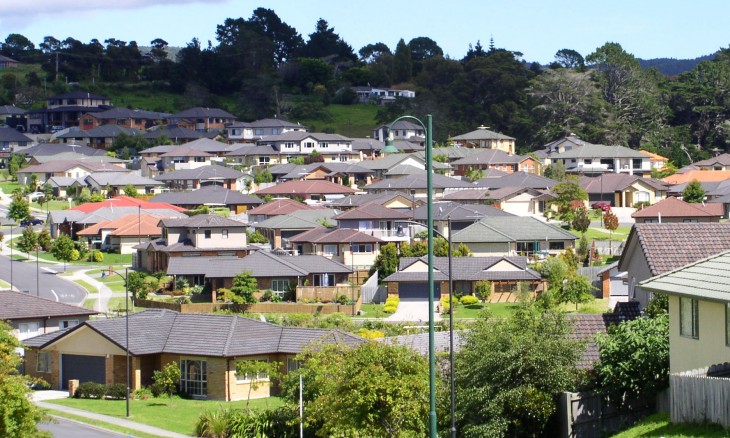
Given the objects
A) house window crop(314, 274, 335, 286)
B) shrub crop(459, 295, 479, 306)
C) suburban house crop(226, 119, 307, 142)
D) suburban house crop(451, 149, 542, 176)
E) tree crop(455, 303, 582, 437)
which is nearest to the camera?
tree crop(455, 303, 582, 437)

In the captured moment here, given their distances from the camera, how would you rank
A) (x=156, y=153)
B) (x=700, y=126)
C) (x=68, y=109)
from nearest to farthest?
(x=156, y=153)
(x=700, y=126)
(x=68, y=109)

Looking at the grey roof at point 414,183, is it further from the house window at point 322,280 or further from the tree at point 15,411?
the tree at point 15,411

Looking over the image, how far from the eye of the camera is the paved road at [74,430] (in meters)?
36.4

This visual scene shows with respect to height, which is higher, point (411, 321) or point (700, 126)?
point (700, 126)

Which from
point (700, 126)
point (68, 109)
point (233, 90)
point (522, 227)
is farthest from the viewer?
point (233, 90)

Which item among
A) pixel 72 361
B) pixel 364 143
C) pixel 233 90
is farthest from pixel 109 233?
pixel 233 90

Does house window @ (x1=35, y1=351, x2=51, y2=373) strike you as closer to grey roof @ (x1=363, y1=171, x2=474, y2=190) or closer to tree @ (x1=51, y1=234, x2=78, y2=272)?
tree @ (x1=51, y1=234, x2=78, y2=272)

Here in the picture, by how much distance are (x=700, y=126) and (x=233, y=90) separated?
6945 centimetres

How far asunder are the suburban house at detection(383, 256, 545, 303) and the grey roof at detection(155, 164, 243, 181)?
48.9 meters

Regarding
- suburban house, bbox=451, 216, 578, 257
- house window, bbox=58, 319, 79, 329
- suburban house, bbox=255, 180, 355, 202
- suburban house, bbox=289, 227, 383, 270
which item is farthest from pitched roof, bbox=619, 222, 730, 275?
suburban house, bbox=255, 180, 355, 202

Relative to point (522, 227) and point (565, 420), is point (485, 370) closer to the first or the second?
point (565, 420)

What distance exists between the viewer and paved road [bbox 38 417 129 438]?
3638 cm

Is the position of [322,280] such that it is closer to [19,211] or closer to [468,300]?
[468,300]

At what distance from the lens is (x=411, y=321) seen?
→ 60781 mm
